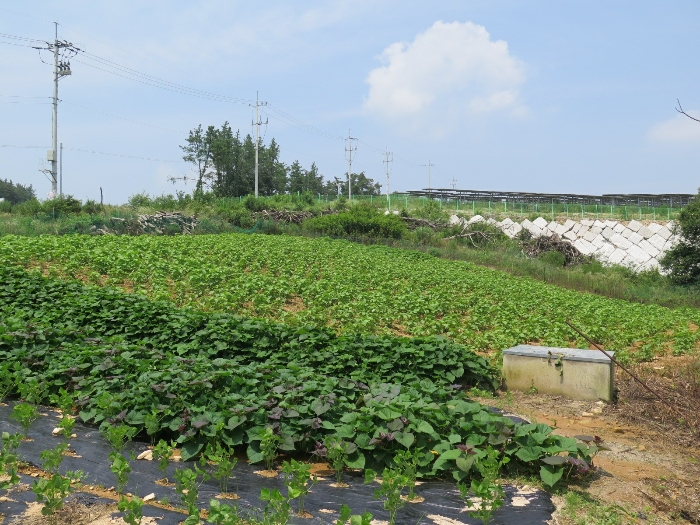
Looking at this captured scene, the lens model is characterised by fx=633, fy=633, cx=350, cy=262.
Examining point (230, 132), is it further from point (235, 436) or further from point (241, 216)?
point (235, 436)

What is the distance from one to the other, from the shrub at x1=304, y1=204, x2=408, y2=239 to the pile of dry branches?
799 centimetres

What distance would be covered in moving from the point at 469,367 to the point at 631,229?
33573 millimetres

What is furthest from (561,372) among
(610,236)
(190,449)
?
(610,236)

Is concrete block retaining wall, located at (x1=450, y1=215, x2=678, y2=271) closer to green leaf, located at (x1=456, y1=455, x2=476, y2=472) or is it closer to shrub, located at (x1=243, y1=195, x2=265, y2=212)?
shrub, located at (x1=243, y1=195, x2=265, y2=212)

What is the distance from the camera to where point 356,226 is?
30766 mm

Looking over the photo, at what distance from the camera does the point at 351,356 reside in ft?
24.6

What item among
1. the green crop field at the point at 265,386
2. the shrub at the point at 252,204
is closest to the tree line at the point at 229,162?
the shrub at the point at 252,204

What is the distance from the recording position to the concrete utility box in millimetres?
7406

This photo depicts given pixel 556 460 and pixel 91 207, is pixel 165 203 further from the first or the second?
pixel 556 460

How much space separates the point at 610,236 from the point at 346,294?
94.5ft

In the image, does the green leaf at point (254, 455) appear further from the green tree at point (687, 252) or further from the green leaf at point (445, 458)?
the green tree at point (687, 252)

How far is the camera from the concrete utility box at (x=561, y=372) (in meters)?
7.41

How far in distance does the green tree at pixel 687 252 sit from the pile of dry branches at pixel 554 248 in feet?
21.7

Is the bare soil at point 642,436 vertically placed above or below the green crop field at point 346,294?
below
